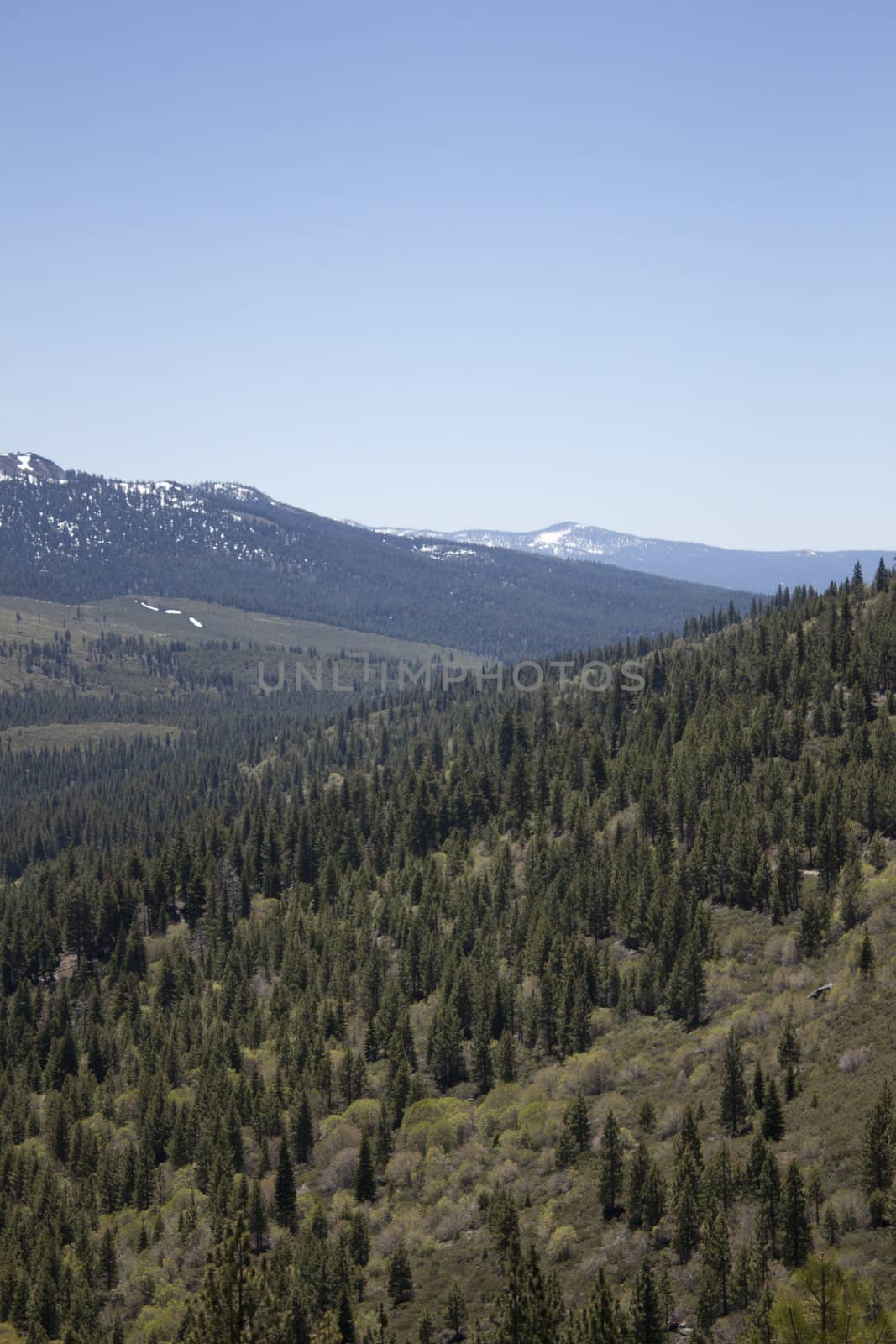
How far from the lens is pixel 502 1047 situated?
10706cm

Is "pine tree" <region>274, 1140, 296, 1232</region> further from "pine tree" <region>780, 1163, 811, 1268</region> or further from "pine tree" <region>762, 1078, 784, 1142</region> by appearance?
"pine tree" <region>780, 1163, 811, 1268</region>

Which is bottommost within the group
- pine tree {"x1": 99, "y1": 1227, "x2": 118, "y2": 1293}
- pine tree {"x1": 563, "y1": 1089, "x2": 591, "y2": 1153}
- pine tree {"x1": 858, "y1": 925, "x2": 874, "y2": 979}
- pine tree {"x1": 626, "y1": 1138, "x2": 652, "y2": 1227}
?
pine tree {"x1": 99, "y1": 1227, "x2": 118, "y2": 1293}

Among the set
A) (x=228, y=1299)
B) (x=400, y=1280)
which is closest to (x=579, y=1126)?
(x=400, y=1280)

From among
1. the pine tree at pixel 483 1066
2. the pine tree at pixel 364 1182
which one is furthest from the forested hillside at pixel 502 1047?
the pine tree at pixel 364 1182

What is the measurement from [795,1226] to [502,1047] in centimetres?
4857

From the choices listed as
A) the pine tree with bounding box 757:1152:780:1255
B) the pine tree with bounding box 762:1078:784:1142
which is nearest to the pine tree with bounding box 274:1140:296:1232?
the pine tree with bounding box 762:1078:784:1142

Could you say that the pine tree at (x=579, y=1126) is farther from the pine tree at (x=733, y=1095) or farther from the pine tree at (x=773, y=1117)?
the pine tree at (x=773, y=1117)

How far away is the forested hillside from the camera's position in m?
65.8

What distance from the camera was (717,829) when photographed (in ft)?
437

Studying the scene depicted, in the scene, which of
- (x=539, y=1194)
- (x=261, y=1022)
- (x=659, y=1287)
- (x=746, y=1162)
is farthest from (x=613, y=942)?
(x=659, y=1287)

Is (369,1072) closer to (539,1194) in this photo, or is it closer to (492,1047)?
(492,1047)

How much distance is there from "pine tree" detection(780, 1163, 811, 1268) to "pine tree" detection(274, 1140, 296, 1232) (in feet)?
142

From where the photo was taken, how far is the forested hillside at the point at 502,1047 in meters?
65.8

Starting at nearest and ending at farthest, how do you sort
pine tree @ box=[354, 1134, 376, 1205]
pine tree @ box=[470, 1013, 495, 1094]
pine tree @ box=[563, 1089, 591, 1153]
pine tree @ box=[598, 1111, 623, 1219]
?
1. pine tree @ box=[598, 1111, 623, 1219]
2. pine tree @ box=[563, 1089, 591, 1153]
3. pine tree @ box=[354, 1134, 376, 1205]
4. pine tree @ box=[470, 1013, 495, 1094]
